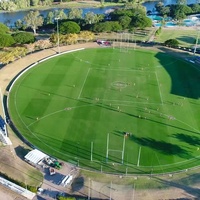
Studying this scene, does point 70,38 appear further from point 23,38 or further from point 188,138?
point 188,138

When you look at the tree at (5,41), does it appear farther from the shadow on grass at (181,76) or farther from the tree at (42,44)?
the shadow on grass at (181,76)

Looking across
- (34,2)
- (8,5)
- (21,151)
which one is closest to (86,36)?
(21,151)

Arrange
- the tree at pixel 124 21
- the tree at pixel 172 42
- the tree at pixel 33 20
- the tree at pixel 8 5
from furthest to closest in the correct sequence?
the tree at pixel 8 5 < the tree at pixel 33 20 < the tree at pixel 124 21 < the tree at pixel 172 42

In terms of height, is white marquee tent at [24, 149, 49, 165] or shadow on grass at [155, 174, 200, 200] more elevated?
white marquee tent at [24, 149, 49, 165]

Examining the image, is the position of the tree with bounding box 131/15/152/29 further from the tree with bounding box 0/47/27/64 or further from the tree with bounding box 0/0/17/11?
the tree with bounding box 0/0/17/11

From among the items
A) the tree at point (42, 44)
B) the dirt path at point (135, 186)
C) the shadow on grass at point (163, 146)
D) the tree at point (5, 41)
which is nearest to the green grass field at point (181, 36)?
the tree at point (42, 44)

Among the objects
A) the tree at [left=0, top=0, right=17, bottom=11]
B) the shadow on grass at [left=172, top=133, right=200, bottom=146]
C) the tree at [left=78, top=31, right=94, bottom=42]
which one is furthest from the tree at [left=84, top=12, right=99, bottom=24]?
the shadow on grass at [left=172, top=133, right=200, bottom=146]

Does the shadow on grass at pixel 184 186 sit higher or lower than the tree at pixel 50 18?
lower

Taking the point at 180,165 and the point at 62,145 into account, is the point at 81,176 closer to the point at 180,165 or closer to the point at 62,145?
the point at 62,145
